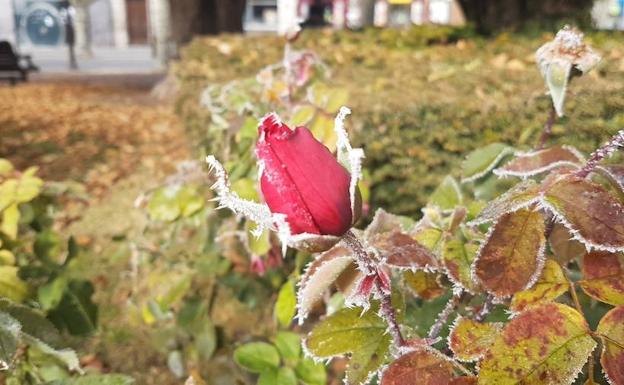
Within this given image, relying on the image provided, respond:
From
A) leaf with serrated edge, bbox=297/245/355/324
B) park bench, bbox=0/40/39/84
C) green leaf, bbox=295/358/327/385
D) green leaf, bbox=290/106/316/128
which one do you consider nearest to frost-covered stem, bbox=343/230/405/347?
leaf with serrated edge, bbox=297/245/355/324

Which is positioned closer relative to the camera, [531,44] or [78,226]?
[78,226]

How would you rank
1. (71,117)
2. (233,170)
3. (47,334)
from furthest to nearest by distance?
A: 1. (71,117)
2. (233,170)
3. (47,334)

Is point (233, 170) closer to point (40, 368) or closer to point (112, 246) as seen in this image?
point (40, 368)

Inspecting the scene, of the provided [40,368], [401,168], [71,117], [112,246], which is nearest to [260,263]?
[40,368]

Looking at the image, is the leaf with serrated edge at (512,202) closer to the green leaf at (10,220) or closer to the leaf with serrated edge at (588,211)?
the leaf with serrated edge at (588,211)

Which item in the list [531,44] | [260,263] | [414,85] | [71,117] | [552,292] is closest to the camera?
[552,292]

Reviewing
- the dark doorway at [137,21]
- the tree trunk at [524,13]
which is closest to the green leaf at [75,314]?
the tree trunk at [524,13]

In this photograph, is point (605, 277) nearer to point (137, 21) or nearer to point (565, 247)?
point (565, 247)
